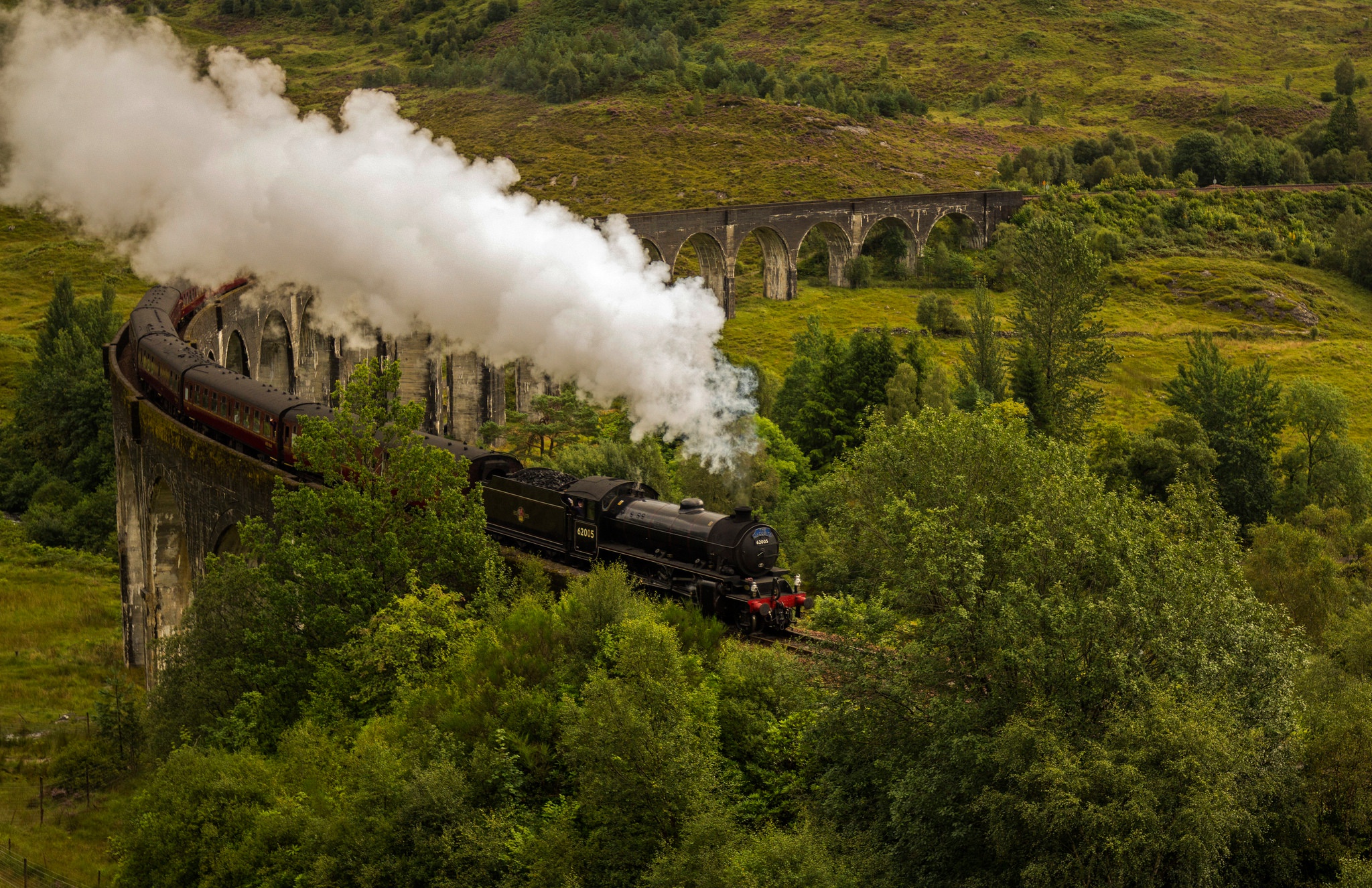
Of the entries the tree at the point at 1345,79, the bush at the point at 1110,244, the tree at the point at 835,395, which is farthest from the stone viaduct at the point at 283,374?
the tree at the point at 1345,79

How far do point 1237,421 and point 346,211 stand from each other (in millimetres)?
41901

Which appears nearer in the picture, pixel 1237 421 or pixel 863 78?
pixel 1237 421

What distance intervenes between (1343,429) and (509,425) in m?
40.5

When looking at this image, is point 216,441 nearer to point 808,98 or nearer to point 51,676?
point 51,676

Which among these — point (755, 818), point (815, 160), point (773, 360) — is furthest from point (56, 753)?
point (815, 160)

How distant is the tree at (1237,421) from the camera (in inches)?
2276

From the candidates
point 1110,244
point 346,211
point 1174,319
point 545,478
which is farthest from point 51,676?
point 1110,244

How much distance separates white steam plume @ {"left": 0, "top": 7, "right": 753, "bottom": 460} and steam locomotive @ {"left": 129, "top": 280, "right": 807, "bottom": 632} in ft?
11.7

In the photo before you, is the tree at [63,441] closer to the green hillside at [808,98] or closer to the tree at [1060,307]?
the green hillside at [808,98]

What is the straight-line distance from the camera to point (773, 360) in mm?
78688

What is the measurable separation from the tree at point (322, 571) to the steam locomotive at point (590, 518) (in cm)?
177

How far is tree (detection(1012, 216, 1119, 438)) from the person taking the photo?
212 feet

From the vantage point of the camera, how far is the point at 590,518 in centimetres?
2923

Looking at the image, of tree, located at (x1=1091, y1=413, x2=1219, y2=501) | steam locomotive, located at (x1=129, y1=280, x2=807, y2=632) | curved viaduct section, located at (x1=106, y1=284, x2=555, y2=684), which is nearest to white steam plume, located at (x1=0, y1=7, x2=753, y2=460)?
steam locomotive, located at (x1=129, y1=280, x2=807, y2=632)
